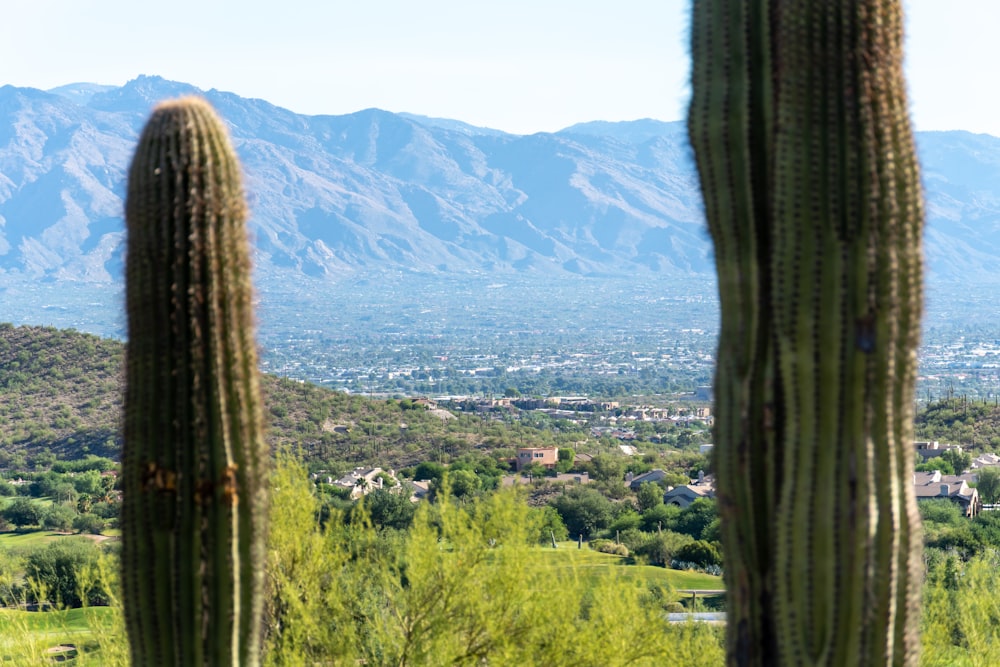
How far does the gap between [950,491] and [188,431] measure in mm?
32800

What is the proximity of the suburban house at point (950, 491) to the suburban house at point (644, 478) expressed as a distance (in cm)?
932

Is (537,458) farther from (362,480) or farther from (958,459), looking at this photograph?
(958,459)

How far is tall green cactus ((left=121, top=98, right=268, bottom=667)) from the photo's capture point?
4891 millimetres

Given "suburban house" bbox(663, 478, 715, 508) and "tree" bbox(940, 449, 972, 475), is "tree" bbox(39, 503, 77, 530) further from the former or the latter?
"tree" bbox(940, 449, 972, 475)

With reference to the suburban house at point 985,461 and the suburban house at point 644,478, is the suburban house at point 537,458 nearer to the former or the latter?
the suburban house at point 644,478

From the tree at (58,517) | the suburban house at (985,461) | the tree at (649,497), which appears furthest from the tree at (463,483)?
the suburban house at (985,461)

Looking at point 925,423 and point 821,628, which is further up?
point 821,628

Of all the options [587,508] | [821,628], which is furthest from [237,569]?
[587,508]

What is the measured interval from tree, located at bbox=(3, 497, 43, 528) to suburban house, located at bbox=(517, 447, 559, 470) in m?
17.5

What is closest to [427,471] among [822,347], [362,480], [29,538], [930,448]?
[362,480]

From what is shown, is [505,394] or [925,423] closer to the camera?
[925,423]

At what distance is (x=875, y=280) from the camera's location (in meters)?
4.47

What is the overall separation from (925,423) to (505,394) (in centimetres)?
7528

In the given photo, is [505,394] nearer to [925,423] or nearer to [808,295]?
[925,423]
